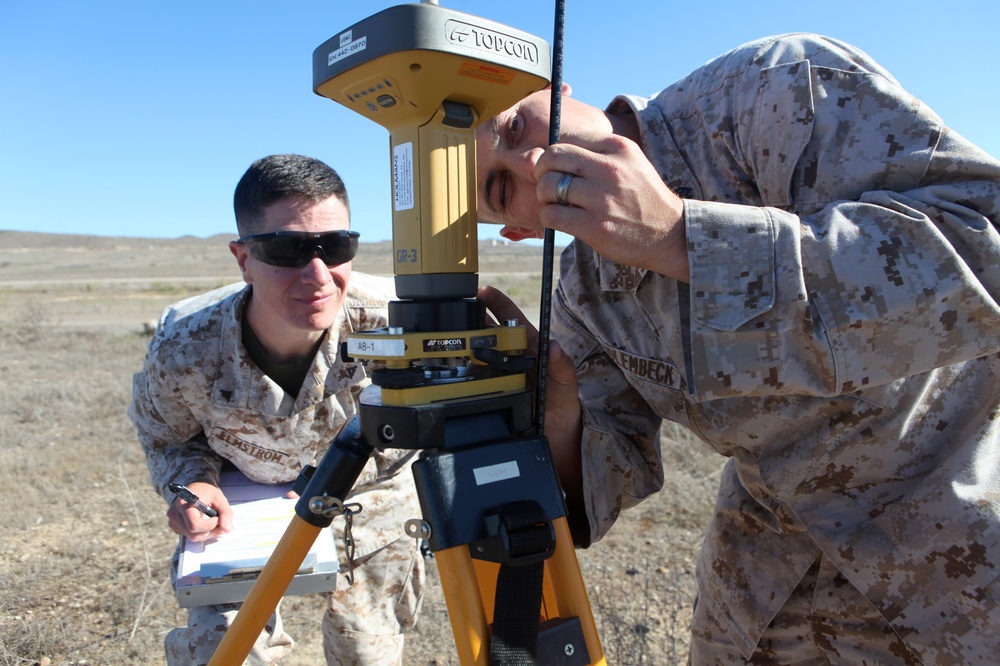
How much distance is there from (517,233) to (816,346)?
46.4 inches

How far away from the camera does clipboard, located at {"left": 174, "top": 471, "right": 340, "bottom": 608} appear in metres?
2.35

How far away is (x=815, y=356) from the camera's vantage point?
4.08ft

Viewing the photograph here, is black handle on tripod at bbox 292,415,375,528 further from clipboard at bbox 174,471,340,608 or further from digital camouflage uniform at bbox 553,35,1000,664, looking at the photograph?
clipboard at bbox 174,471,340,608

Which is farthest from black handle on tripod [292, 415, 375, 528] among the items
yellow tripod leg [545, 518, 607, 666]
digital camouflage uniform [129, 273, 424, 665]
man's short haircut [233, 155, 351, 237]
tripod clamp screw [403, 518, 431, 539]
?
man's short haircut [233, 155, 351, 237]

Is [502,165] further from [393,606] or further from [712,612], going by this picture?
[393,606]

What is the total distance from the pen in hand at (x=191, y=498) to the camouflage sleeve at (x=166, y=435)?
292 mm

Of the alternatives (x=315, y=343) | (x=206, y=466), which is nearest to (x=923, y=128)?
(x=315, y=343)

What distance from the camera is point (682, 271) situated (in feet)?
4.19

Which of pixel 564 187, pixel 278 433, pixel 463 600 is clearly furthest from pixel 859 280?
pixel 278 433

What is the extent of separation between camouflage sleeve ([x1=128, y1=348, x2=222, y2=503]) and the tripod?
1.64 m

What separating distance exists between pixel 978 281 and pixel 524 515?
2.67ft

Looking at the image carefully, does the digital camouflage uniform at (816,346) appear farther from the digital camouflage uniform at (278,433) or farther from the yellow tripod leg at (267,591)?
the digital camouflage uniform at (278,433)

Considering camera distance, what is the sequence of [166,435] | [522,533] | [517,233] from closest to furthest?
[522,533]
[517,233]
[166,435]

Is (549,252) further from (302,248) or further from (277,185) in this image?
(277,185)
